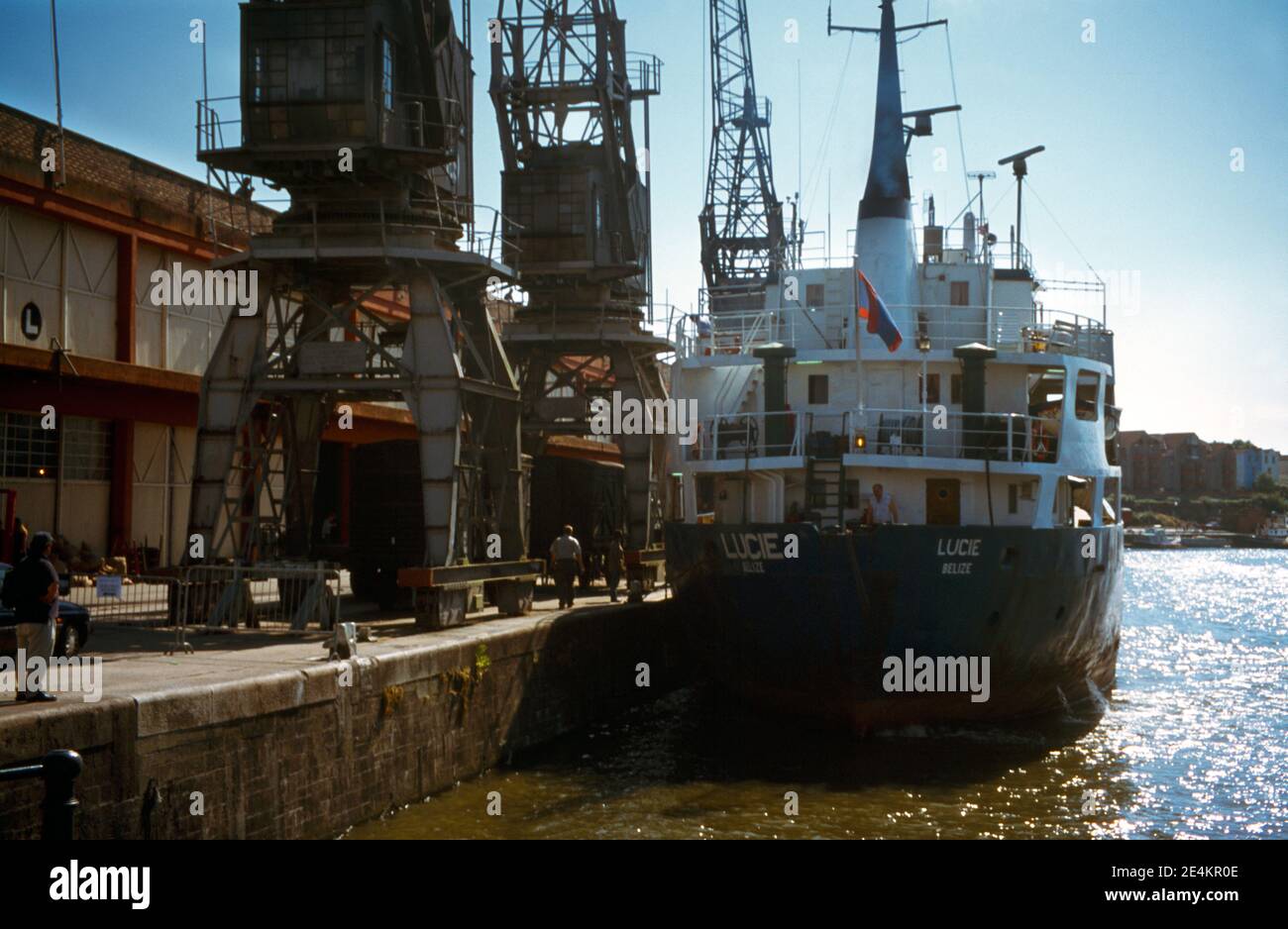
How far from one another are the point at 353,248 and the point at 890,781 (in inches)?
530

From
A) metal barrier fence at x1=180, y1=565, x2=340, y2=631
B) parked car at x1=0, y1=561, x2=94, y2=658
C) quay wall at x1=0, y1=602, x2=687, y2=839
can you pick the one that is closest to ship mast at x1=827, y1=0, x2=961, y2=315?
quay wall at x1=0, y1=602, x2=687, y2=839

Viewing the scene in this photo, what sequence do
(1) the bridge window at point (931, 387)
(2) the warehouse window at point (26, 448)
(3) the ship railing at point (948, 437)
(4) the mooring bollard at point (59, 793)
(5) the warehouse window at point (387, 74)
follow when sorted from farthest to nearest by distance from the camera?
(2) the warehouse window at point (26, 448) → (1) the bridge window at point (931, 387) → (3) the ship railing at point (948, 437) → (5) the warehouse window at point (387, 74) → (4) the mooring bollard at point (59, 793)

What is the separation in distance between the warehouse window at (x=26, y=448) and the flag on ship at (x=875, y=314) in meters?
19.6

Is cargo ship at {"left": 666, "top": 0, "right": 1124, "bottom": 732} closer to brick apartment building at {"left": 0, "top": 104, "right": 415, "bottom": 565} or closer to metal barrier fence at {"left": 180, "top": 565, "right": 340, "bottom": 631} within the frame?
metal barrier fence at {"left": 180, "top": 565, "right": 340, "bottom": 631}

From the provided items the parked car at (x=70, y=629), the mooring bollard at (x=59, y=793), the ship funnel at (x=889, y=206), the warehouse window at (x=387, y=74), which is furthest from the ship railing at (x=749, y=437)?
the mooring bollard at (x=59, y=793)

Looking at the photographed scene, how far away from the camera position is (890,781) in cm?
2003

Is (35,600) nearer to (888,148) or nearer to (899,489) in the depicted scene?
(899,489)

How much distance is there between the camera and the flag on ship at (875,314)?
23375 mm

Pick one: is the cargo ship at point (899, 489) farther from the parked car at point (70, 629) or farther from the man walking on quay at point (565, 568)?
the parked car at point (70, 629)
